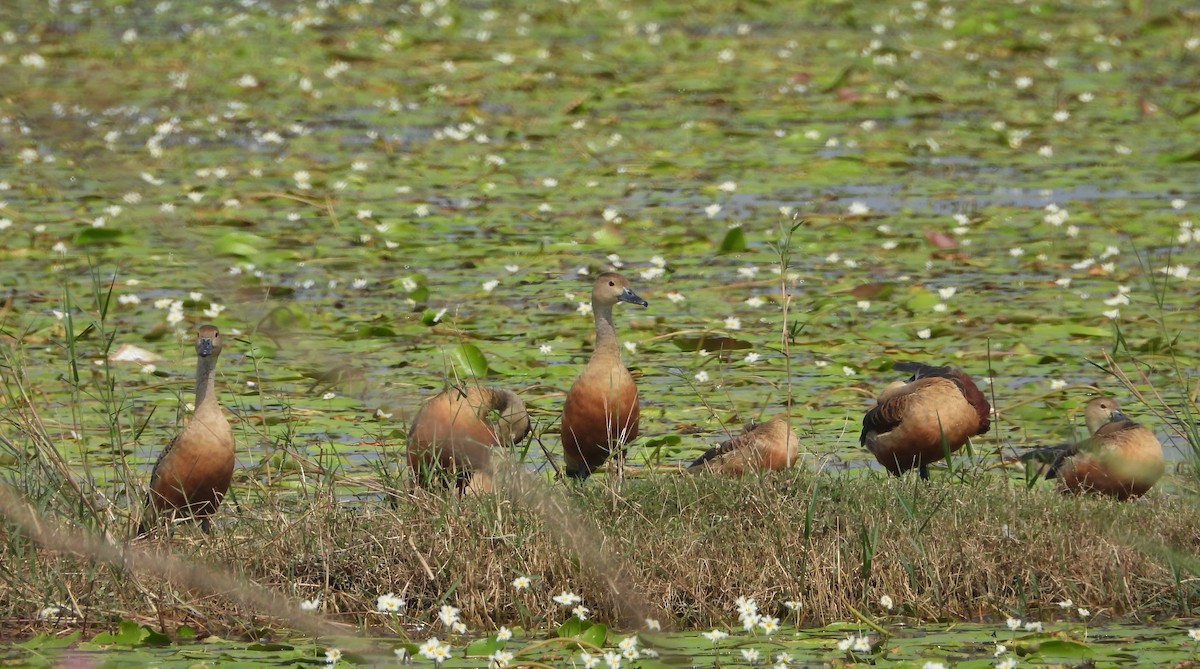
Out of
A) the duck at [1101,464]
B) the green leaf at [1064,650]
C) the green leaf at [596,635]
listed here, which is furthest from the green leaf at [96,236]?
the green leaf at [1064,650]

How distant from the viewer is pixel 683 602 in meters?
4.79

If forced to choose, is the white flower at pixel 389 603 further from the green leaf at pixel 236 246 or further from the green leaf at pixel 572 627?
the green leaf at pixel 236 246

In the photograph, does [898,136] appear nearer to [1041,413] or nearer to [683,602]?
[1041,413]

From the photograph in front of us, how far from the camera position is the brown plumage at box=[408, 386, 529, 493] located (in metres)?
5.43

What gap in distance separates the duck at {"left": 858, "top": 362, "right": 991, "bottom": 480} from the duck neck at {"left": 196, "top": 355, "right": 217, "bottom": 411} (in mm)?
2276

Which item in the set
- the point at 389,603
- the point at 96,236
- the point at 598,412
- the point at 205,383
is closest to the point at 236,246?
the point at 96,236

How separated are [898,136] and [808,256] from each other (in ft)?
10.0

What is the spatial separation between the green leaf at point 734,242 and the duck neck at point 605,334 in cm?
290

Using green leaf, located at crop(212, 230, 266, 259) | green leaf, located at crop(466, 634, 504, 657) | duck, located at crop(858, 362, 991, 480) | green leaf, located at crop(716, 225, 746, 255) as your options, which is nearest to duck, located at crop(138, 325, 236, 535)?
green leaf, located at crop(466, 634, 504, 657)

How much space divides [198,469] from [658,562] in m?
1.59

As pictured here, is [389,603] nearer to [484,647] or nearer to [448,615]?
[448,615]

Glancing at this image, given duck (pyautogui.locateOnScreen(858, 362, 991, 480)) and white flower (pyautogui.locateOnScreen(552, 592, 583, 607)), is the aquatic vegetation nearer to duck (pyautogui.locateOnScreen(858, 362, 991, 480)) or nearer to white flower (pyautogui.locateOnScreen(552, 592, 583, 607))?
white flower (pyautogui.locateOnScreen(552, 592, 583, 607))

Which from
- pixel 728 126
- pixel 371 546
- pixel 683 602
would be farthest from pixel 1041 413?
pixel 728 126

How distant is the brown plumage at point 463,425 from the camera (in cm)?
543
